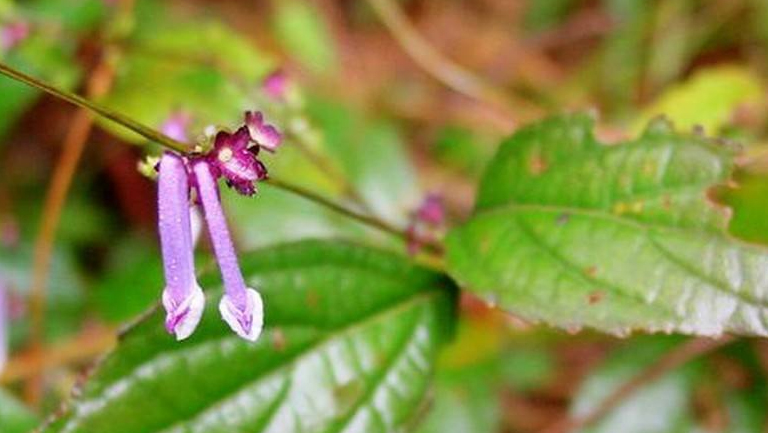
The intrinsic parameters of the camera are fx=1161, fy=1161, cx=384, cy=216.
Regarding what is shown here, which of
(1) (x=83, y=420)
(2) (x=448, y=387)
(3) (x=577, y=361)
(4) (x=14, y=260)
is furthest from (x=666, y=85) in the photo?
(1) (x=83, y=420)

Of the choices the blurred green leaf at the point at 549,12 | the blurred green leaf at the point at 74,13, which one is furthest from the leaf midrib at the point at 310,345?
the blurred green leaf at the point at 549,12

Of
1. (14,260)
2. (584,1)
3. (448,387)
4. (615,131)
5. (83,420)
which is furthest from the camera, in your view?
(584,1)

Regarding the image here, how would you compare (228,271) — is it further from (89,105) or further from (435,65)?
(435,65)

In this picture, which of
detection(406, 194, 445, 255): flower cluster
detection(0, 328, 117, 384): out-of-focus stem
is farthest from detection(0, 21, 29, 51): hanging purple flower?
detection(406, 194, 445, 255): flower cluster

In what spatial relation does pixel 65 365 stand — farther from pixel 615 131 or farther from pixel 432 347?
pixel 615 131

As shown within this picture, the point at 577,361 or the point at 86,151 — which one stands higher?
the point at 86,151

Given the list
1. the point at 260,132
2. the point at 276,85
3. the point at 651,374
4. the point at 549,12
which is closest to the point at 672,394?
the point at 651,374

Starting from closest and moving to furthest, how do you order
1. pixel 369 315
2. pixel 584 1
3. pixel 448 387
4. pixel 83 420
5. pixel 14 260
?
pixel 83 420 → pixel 369 315 → pixel 448 387 → pixel 14 260 → pixel 584 1
